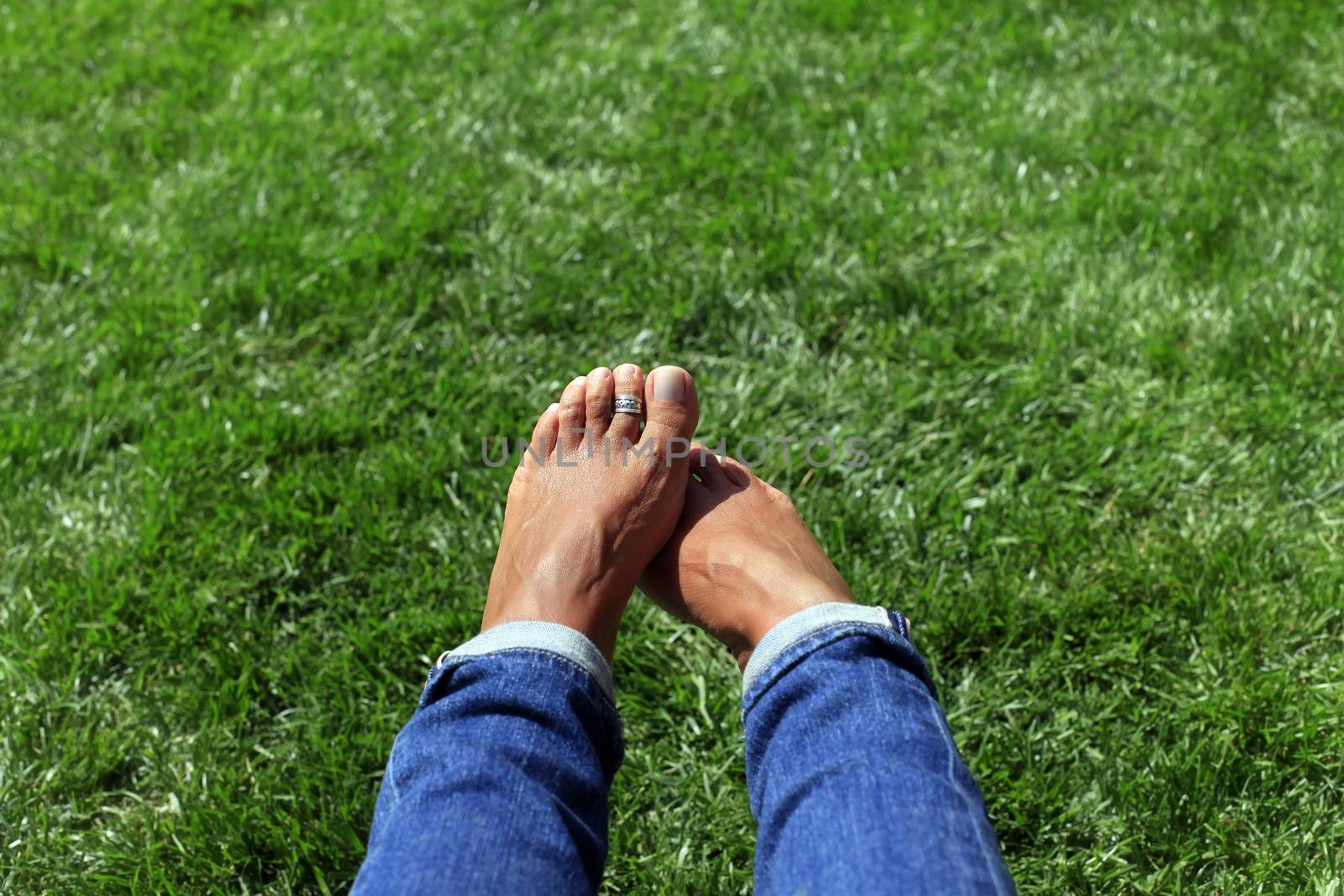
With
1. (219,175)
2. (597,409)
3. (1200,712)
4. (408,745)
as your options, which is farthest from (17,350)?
(1200,712)

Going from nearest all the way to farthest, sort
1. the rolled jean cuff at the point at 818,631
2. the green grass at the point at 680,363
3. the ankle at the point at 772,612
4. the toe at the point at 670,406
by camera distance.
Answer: the rolled jean cuff at the point at 818,631 < the ankle at the point at 772,612 < the green grass at the point at 680,363 < the toe at the point at 670,406

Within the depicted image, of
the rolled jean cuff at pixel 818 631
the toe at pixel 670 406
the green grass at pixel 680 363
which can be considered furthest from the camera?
the toe at pixel 670 406

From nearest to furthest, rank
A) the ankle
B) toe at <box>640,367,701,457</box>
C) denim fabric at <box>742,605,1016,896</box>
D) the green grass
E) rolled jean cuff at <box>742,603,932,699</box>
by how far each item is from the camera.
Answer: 1. denim fabric at <box>742,605,1016,896</box>
2. rolled jean cuff at <box>742,603,932,699</box>
3. the ankle
4. the green grass
5. toe at <box>640,367,701,457</box>

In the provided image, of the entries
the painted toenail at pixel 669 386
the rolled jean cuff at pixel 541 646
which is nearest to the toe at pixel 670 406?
the painted toenail at pixel 669 386

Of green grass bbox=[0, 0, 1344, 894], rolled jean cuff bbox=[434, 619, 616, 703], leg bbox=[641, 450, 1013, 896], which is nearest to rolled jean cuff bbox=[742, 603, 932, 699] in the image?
leg bbox=[641, 450, 1013, 896]

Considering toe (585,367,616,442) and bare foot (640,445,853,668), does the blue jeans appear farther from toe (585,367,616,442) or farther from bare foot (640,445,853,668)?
toe (585,367,616,442)

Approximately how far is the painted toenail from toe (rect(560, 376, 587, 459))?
0.50 ft

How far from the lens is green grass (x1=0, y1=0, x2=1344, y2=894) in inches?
67.9

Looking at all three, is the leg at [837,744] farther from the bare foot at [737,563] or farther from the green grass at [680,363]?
the green grass at [680,363]

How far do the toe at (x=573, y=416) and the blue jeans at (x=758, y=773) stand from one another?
0.59 metres

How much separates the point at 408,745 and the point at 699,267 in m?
1.55

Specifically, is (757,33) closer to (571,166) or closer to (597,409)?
(571,166)

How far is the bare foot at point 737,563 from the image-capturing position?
5.35 ft

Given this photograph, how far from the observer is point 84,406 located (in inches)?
90.7
